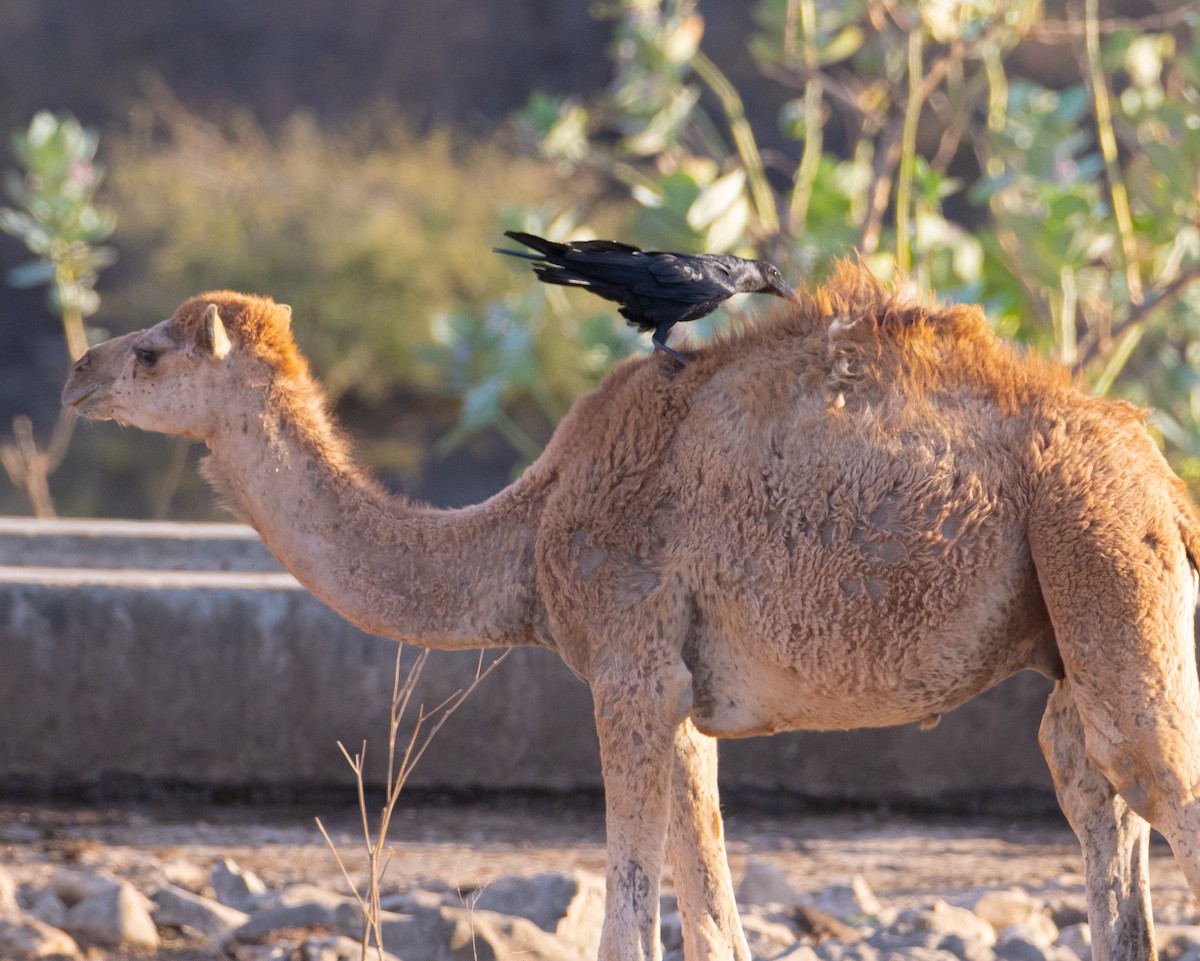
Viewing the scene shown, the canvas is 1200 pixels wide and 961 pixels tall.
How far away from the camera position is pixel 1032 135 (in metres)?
8.87

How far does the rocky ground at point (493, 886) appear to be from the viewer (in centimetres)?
500

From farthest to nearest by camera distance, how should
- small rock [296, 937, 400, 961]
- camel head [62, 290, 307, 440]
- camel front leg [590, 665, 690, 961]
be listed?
small rock [296, 937, 400, 961], camel head [62, 290, 307, 440], camel front leg [590, 665, 690, 961]

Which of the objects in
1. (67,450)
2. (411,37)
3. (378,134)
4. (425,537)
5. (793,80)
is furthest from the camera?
(411,37)

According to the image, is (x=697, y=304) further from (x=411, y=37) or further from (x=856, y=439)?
(x=411, y=37)

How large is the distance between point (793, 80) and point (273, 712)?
561cm

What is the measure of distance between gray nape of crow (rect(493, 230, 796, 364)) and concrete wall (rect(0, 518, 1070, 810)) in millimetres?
3166

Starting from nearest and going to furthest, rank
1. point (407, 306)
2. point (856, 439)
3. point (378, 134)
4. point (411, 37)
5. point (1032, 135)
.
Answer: point (856, 439)
point (1032, 135)
point (407, 306)
point (378, 134)
point (411, 37)

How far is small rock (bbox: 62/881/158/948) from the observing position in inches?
205

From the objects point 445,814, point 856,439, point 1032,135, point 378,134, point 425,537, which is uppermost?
point 378,134

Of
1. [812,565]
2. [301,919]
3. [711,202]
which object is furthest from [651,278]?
[711,202]

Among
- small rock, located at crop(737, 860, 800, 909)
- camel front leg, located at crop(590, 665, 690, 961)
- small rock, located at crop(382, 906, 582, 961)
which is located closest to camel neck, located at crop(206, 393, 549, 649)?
camel front leg, located at crop(590, 665, 690, 961)

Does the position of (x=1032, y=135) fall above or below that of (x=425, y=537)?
above

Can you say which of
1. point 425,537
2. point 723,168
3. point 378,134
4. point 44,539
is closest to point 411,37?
point 378,134

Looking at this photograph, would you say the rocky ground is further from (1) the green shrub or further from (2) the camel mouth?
(1) the green shrub
